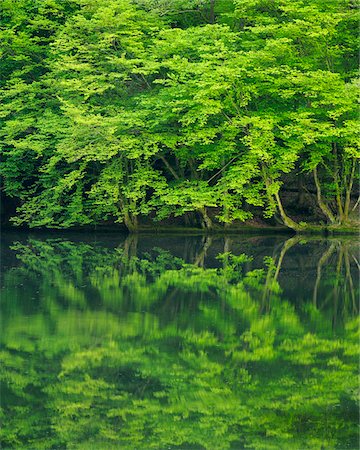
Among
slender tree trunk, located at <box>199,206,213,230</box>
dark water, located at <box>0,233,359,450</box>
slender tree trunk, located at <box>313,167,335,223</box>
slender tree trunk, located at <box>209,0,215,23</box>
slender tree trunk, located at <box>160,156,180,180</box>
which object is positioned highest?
slender tree trunk, located at <box>209,0,215,23</box>

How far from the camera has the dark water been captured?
6.62 m

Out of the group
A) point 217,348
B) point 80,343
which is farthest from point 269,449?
point 80,343

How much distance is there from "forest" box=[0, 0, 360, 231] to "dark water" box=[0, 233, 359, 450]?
690cm

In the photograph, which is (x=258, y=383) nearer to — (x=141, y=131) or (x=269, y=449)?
(x=269, y=449)

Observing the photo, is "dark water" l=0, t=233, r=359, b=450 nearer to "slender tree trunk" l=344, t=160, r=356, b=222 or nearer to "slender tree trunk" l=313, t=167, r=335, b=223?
"slender tree trunk" l=313, t=167, r=335, b=223

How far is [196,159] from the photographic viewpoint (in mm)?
25125

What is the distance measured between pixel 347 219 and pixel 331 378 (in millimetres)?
17125

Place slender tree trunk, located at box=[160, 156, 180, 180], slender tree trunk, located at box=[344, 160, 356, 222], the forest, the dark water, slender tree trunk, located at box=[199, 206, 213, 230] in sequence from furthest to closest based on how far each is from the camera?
slender tree trunk, located at box=[199, 206, 213, 230], slender tree trunk, located at box=[160, 156, 180, 180], slender tree trunk, located at box=[344, 160, 356, 222], the forest, the dark water

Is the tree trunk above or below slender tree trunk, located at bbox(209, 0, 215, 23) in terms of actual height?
below

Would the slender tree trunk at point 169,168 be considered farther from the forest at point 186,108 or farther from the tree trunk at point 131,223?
the tree trunk at point 131,223

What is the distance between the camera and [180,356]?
8.88 meters

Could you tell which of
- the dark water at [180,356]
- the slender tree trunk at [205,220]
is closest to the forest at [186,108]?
the slender tree trunk at [205,220]

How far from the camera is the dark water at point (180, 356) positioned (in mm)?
6617

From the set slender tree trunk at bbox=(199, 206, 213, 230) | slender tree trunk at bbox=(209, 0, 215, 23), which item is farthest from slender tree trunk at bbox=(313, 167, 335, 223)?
slender tree trunk at bbox=(209, 0, 215, 23)
